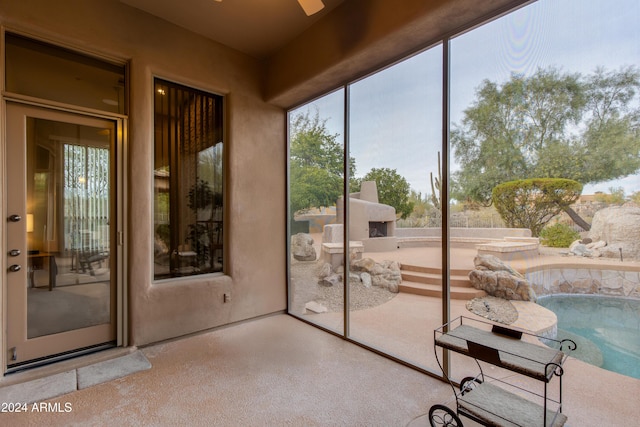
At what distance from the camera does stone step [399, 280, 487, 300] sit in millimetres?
2369

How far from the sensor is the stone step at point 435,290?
2369mm

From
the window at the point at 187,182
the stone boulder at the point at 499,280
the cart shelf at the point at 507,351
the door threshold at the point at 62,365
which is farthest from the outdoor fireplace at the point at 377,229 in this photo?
the door threshold at the point at 62,365

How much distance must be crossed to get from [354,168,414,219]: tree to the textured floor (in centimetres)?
141

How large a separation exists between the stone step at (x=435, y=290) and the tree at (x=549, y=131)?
2.30 ft

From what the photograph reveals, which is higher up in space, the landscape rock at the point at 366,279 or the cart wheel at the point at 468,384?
the landscape rock at the point at 366,279

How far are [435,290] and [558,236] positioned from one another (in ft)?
3.15

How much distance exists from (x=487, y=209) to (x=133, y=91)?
11.1ft

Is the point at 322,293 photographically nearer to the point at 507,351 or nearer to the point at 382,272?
the point at 382,272

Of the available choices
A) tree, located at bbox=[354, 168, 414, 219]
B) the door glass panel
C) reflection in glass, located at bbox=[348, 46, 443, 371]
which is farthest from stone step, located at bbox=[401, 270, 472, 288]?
the door glass panel

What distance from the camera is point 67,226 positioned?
2.83 m

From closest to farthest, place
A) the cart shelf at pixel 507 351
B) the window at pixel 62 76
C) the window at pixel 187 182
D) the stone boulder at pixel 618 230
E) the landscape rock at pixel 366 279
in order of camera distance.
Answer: the cart shelf at pixel 507 351 → the stone boulder at pixel 618 230 → the window at pixel 62 76 → the landscape rock at pixel 366 279 → the window at pixel 187 182

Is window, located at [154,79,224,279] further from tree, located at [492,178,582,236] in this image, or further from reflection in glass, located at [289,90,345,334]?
tree, located at [492,178,582,236]

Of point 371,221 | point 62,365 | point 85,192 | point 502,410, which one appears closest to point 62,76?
point 85,192

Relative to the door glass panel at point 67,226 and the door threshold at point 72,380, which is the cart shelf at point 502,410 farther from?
the door glass panel at point 67,226
